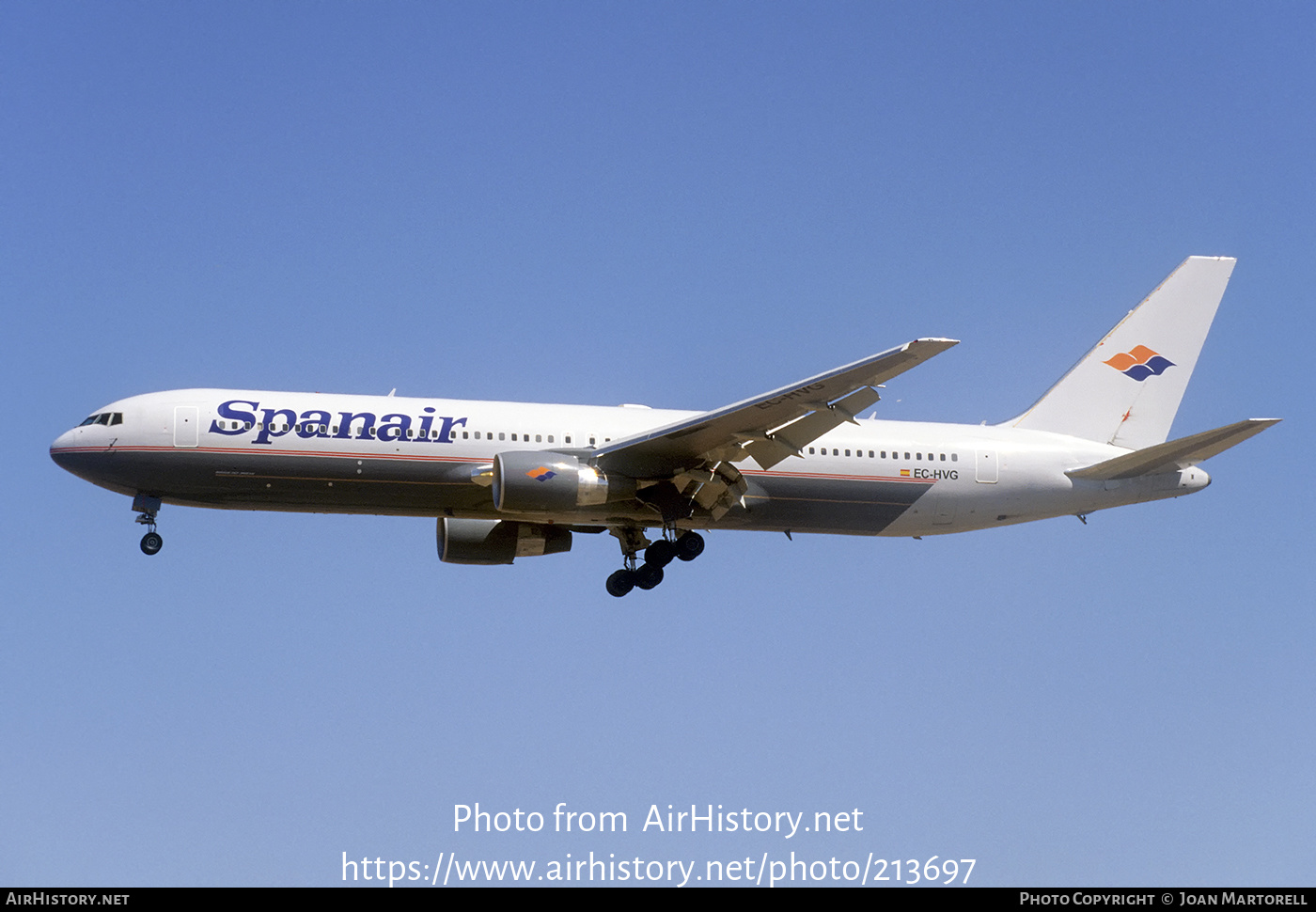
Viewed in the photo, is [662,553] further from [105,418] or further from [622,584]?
[105,418]

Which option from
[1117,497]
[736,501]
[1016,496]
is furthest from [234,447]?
[1117,497]

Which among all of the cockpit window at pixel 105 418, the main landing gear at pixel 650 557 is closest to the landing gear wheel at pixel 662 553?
the main landing gear at pixel 650 557

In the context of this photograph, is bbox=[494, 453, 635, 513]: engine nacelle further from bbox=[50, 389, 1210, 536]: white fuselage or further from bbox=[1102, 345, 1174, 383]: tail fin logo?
bbox=[1102, 345, 1174, 383]: tail fin logo

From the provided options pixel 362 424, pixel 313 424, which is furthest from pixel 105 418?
pixel 362 424

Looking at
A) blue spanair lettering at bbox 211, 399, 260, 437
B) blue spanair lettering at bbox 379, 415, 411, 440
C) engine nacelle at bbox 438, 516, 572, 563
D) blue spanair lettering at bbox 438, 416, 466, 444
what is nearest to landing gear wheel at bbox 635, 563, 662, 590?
engine nacelle at bbox 438, 516, 572, 563

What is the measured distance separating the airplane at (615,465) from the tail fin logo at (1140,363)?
250 centimetres

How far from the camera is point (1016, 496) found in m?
38.0

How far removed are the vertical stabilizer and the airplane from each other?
0.77 m

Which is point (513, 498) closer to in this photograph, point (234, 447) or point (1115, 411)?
point (234, 447)

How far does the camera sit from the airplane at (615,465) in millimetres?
33562

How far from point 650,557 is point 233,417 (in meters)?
10.3

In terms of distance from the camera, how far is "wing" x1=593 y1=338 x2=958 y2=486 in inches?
1201

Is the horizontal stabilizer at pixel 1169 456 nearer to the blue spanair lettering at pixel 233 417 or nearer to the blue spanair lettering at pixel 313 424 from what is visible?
the blue spanair lettering at pixel 313 424
